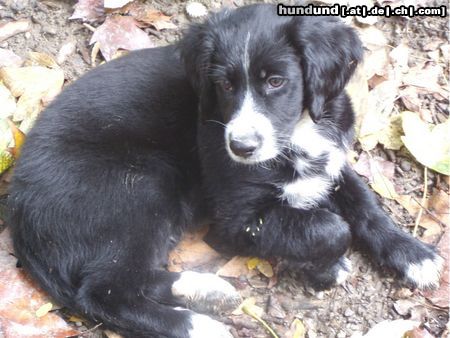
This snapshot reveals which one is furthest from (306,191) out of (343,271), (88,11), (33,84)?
(88,11)

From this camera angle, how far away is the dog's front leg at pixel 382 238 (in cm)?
322

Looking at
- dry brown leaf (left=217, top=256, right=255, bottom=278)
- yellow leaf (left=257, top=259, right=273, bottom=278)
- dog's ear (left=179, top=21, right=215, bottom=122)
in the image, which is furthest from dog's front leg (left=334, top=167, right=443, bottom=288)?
dog's ear (left=179, top=21, right=215, bottom=122)

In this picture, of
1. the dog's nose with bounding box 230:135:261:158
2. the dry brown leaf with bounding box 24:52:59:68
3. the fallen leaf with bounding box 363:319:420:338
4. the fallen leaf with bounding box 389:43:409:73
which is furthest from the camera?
the fallen leaf with bounding box 389:43:409:73

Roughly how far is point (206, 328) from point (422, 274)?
1.10 m

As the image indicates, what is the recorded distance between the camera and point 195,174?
3322 mm

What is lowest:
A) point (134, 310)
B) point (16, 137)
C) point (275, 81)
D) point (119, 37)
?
point (134, 310)

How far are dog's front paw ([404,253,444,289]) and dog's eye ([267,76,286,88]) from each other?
1.14 m

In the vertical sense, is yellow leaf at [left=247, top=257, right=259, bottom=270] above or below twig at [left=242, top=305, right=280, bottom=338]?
above

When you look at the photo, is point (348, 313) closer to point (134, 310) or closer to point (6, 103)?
point (134, 310)

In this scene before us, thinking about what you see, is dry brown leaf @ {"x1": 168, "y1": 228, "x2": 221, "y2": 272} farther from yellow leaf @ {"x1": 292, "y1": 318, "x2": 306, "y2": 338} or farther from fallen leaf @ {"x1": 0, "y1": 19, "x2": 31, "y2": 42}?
fallen leaf @ {"x1": 0, "y1": 19, "x2": 31, "y2": 42}

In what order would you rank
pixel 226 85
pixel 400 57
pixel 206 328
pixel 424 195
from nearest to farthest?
pixel 226 85 → pixel 206 328 → pixel 424 195 → pixel 400 57

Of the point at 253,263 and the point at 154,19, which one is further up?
the point at 154,19

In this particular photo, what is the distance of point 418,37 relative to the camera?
4.20m

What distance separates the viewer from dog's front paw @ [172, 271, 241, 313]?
314cm
